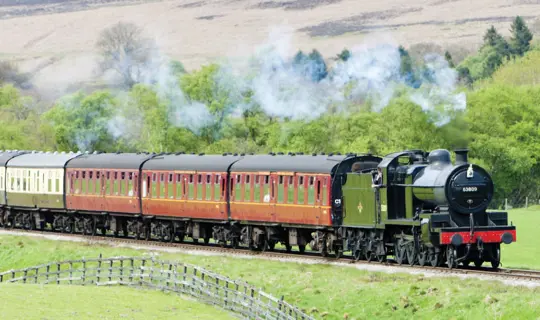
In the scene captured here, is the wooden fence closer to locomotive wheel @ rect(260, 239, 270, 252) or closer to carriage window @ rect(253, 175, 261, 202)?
locomotive wheel @ rect(260, 239, 270, 252)

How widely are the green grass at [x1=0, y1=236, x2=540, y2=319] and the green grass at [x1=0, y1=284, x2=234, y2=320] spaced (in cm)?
35

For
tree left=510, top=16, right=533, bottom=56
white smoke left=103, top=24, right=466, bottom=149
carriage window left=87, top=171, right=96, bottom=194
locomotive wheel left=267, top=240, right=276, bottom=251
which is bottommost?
locomotive wheel left=267, top=240, right=276, bottom=251

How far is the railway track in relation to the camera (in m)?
31.4

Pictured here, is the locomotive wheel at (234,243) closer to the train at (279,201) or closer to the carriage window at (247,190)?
the train at (279,201)

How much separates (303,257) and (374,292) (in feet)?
32.9

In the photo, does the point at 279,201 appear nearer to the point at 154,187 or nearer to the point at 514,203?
the point at 154,187

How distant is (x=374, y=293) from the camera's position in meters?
30.1

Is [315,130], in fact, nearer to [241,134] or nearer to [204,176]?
[241,134]

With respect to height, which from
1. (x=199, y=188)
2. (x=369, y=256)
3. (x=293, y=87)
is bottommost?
(x=369, y=256)

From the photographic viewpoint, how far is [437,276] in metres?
31.3

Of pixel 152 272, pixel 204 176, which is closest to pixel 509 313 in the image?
pixel 152 272

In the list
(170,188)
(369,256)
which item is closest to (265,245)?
(369,256)

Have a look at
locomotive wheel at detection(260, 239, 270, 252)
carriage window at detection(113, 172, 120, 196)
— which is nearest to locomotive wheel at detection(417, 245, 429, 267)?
locomotive wheel at detection(260, 239, 270, 252)

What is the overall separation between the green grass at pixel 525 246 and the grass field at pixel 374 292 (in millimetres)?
9600
